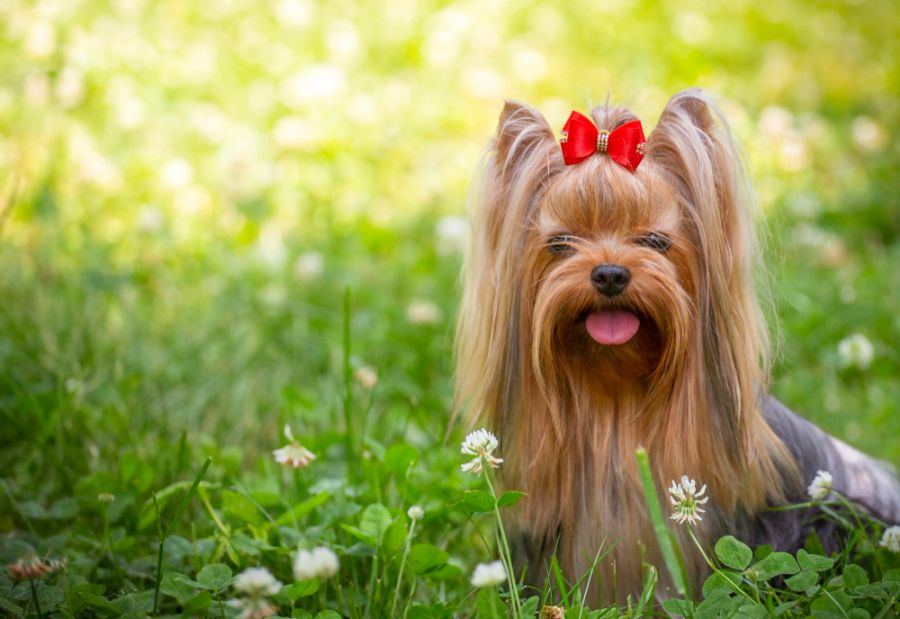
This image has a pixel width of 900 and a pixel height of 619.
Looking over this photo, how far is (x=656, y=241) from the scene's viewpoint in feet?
6.90

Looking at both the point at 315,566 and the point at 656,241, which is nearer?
the point at 315,566

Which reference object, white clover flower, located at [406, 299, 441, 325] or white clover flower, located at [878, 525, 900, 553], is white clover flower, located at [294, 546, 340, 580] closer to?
white clover flower, located at [878, 525, 900, 553]

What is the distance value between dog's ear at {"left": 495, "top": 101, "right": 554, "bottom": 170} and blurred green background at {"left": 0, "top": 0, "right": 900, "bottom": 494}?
189 millimetres

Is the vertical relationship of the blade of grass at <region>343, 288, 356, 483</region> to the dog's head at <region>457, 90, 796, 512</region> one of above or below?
below

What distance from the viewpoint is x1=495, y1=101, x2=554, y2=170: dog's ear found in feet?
7.34

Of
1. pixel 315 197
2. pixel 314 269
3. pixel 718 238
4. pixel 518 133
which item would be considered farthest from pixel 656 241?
pixel 315 197

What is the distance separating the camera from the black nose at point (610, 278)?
2.00 meters

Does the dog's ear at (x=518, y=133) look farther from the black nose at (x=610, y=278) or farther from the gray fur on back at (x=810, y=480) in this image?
the gray fur on back at (x=810, y=480)

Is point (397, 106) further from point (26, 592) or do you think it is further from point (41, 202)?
point (26, 592)

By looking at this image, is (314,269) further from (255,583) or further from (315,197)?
(255,583)

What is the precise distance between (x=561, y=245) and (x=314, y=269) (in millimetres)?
1960

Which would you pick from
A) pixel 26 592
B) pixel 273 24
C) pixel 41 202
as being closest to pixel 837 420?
pixel 26 592

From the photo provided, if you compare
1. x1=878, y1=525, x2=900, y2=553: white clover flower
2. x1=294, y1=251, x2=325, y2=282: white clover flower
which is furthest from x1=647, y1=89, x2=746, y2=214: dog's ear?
x1=294, y1=251, x2=325, y2=282: white clover flower

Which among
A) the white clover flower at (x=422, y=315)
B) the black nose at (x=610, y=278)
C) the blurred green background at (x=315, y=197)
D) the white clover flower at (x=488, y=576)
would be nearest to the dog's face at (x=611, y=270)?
the black nose at (x=610, y=278)
